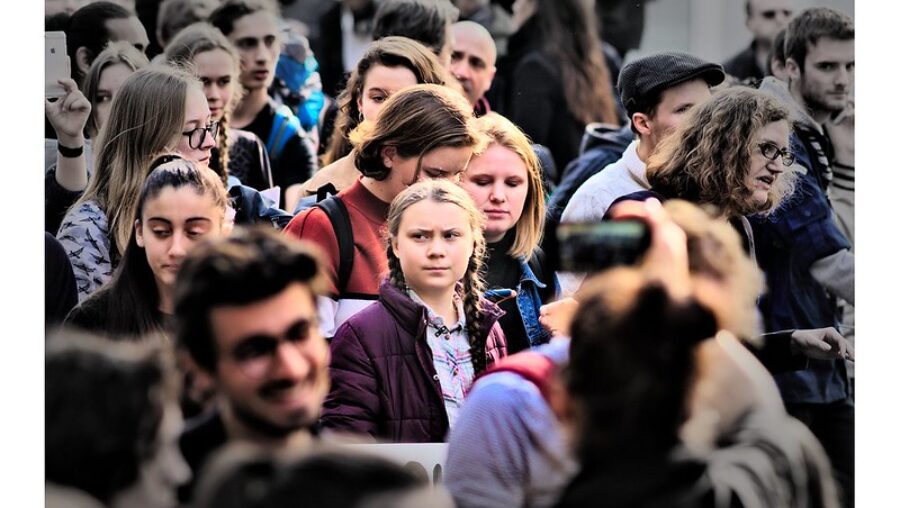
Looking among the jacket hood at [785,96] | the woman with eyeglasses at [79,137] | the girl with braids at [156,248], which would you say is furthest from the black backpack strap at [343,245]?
the jacket hood at [785,96]

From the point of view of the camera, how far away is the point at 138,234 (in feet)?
13.0

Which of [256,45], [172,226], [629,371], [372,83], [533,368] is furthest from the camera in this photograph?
[256,45]

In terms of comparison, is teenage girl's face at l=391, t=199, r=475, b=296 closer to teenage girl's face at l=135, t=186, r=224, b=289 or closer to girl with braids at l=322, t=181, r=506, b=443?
girl with braids at l=322, t=181, r=506, b=443

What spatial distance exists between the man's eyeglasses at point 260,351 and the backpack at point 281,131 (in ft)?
3.34

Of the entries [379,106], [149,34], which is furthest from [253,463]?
[149,34]

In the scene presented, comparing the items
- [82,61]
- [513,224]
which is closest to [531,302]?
[513,224]

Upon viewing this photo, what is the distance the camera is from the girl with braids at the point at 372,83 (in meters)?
4.24

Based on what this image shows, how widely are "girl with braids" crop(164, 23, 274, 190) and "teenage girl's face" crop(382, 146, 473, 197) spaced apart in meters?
0.49

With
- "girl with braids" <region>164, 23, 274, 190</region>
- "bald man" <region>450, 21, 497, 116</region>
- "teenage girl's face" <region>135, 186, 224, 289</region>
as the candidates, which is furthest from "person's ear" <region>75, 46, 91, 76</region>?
"bald man" <region>450, 21, 497, 116</region>

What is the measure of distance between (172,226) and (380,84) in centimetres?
81

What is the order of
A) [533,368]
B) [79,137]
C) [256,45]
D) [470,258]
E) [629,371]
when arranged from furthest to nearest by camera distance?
[256,45], [79,137], [470,258], [629,371], [533,368]

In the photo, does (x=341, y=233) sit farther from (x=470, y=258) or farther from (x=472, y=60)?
(x=472, y=60)

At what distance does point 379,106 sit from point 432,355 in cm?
80

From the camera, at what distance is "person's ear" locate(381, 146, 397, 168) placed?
4.09m
